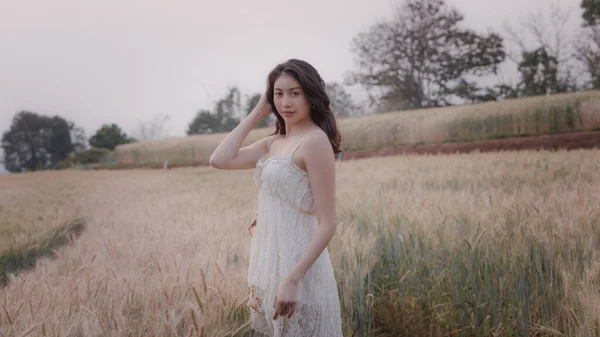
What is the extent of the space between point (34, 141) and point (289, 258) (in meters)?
4.30

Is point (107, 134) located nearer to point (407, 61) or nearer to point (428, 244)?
point (407, 61)

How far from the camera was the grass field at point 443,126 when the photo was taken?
22.7 ft

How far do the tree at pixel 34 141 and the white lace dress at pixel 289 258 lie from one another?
3726 mm

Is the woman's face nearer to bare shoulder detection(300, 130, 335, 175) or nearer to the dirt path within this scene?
bare shoulder detection(300, 130, 335, 175)

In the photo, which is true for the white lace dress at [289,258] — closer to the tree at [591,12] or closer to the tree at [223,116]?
the tree at [223,116]

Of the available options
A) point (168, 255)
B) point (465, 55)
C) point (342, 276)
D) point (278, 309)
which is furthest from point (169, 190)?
point (465, 55)

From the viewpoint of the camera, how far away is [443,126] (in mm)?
10180

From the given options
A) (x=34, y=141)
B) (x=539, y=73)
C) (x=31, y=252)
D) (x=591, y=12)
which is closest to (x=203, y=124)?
(x=34, y=141)

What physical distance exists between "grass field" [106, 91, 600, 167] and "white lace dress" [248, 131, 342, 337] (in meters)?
4.16

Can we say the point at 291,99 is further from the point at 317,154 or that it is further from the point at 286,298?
the point at 286,298

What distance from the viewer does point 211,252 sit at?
67.0 inches

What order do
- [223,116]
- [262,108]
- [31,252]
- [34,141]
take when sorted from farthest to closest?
[223,116], [34,141], [31,252], [262,108]

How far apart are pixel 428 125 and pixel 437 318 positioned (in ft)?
30.0

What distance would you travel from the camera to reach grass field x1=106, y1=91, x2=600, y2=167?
6919 millimetres
